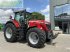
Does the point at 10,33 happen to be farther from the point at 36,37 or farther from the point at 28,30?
the point at 36,37

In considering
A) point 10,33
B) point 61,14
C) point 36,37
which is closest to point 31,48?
point 36,37

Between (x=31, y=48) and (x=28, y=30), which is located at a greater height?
(x=28, y=30)

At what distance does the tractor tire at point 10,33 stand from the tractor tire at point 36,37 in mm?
1367

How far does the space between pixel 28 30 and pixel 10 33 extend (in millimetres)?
2175

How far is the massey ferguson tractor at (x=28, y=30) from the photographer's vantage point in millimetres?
13953

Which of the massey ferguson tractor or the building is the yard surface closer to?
the massey ferguson tractor

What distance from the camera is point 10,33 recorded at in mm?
16234

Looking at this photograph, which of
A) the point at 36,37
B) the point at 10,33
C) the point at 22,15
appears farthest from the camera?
the point at 10,33

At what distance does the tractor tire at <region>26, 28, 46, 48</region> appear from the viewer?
1375 centimetres

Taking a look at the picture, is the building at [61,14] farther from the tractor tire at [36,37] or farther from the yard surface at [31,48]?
the tractor tire at [36,37]

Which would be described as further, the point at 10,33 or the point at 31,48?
the point at 10,33

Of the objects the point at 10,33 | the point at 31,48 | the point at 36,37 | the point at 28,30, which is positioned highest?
the point at 28,30

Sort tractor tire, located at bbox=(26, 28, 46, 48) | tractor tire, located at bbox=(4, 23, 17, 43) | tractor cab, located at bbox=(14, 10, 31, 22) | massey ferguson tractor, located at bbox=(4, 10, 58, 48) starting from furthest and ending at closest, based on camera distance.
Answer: tractor cab, located at bbox=(14, 10, 31, 22)
tractor tire, located at bbox=(4, 23, 17, 43)
massey ferguson tractor, located at bbox=(4, 10, 58, 48)
tractor tire, located at bbox=(26, 28, 46, 48)

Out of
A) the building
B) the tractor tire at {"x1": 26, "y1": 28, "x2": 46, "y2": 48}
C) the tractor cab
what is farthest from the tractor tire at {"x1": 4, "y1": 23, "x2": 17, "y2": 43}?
the building
